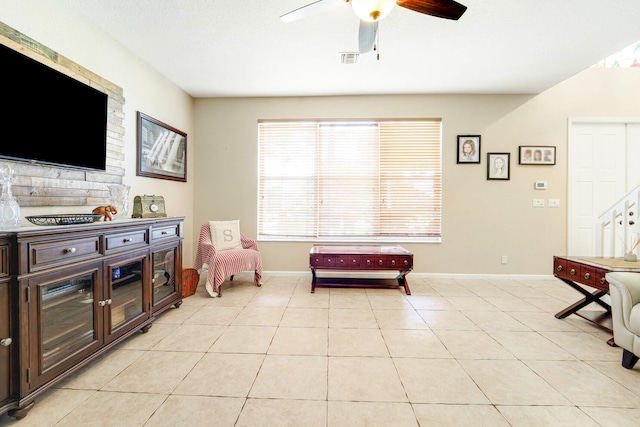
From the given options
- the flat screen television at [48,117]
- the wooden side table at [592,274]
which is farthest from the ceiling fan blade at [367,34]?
the wooden side table at [592,274]

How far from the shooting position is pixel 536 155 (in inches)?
149

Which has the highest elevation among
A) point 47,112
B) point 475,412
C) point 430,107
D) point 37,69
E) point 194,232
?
point 430,107

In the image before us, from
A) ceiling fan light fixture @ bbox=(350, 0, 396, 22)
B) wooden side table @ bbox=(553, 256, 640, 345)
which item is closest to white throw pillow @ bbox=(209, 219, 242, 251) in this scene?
ceiling fan light fixture @ bbox=(350, 0, 396, 22)

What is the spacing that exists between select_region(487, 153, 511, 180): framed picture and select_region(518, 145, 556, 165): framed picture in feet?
0.62

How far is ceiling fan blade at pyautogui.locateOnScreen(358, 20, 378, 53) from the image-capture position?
177 cm

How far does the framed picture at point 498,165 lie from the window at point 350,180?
71 cm

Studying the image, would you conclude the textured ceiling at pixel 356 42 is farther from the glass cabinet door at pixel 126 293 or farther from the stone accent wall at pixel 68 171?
the glass cabinet door at pixel 126 293

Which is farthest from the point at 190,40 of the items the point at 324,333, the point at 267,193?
the point at 324,333

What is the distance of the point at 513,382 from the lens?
1.62 meters

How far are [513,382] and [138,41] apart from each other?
13.5 ft

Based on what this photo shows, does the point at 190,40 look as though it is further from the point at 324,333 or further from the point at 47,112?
the point at 324,333

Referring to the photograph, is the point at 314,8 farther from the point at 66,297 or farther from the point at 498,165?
the point at 498,165

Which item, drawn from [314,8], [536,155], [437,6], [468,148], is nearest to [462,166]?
[468,148]

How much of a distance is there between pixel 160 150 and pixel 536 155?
5.07 metres
